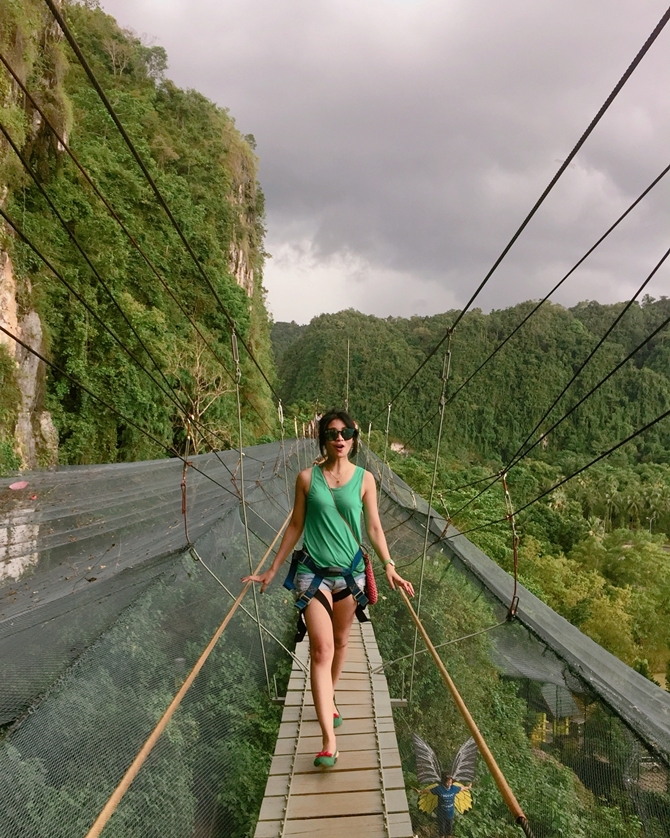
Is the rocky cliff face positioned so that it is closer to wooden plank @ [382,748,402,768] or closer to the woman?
the woman

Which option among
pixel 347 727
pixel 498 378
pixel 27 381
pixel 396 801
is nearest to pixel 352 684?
pixel 347 727

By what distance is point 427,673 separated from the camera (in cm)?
259

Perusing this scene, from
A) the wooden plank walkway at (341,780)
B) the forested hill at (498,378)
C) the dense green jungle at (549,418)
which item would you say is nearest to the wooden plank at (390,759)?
the wooden plank walkway at (341,780)

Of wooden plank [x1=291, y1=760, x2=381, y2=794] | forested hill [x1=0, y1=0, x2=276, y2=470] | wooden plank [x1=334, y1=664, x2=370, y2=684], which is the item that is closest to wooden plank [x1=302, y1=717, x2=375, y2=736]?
wooden plank [x1=291, y1=760, x2=381, y2=794]

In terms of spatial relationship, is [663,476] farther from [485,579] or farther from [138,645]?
[138,645]

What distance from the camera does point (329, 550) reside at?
3.56 ft

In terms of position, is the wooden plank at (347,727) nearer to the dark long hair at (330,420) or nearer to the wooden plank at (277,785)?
the wooden plank at (277,785)

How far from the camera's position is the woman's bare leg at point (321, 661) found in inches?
40.9

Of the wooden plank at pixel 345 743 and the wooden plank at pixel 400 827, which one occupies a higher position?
the wooden plank at pixel 345 743

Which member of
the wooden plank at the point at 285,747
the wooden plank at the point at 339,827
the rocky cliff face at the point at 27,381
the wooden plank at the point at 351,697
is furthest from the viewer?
the rocky cliff face at the point at 27,381

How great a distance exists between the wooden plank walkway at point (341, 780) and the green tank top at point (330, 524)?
480mm

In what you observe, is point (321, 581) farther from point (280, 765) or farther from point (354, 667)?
point (354, 667)

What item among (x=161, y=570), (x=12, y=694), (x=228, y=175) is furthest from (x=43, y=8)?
(x=12, y=694)

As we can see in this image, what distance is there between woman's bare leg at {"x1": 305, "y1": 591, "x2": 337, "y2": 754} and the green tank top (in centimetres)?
9
